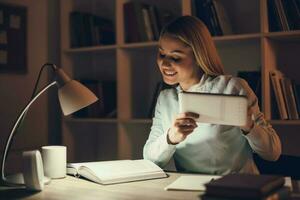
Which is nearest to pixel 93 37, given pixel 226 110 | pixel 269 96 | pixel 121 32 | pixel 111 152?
pixel 121 32

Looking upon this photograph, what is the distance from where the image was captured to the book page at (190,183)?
135 centimetres

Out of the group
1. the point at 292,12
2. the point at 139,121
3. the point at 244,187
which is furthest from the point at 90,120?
the point at 244,187

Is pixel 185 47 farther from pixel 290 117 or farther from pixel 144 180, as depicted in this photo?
pixel 290 117

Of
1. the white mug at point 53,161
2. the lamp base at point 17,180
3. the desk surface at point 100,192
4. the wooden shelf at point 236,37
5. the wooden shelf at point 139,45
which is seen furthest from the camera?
the wooden shelf at point 139,45

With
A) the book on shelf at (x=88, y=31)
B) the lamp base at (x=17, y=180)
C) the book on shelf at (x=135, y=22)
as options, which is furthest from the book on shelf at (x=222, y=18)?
the lamp base at (x=17, y=180)

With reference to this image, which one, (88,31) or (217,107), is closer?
(217,107)

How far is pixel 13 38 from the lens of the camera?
2879mm

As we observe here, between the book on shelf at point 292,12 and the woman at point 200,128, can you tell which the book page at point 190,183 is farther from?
the book on shelf at point 292,12

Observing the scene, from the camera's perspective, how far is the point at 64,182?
1.53 meters

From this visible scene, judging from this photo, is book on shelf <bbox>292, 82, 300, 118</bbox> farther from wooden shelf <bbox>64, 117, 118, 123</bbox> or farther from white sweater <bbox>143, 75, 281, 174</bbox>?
wooden shelf <bbox>64, 117, 118, 123</bbox>

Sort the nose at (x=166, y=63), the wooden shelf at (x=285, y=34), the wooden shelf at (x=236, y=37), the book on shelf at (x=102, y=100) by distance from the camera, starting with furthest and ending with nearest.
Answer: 1. the book on shelf at (x=102, y=100)
2. the wooden shelf at (x=236, y=37)
3. the wooden shelf at (x=285, y=34)
4. the nose at (x=166, y=63)

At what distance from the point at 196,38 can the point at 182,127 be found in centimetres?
42

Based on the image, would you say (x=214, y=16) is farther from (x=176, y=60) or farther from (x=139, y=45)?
(x=176, y=60)

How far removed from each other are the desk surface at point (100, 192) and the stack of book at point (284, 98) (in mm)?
1026
